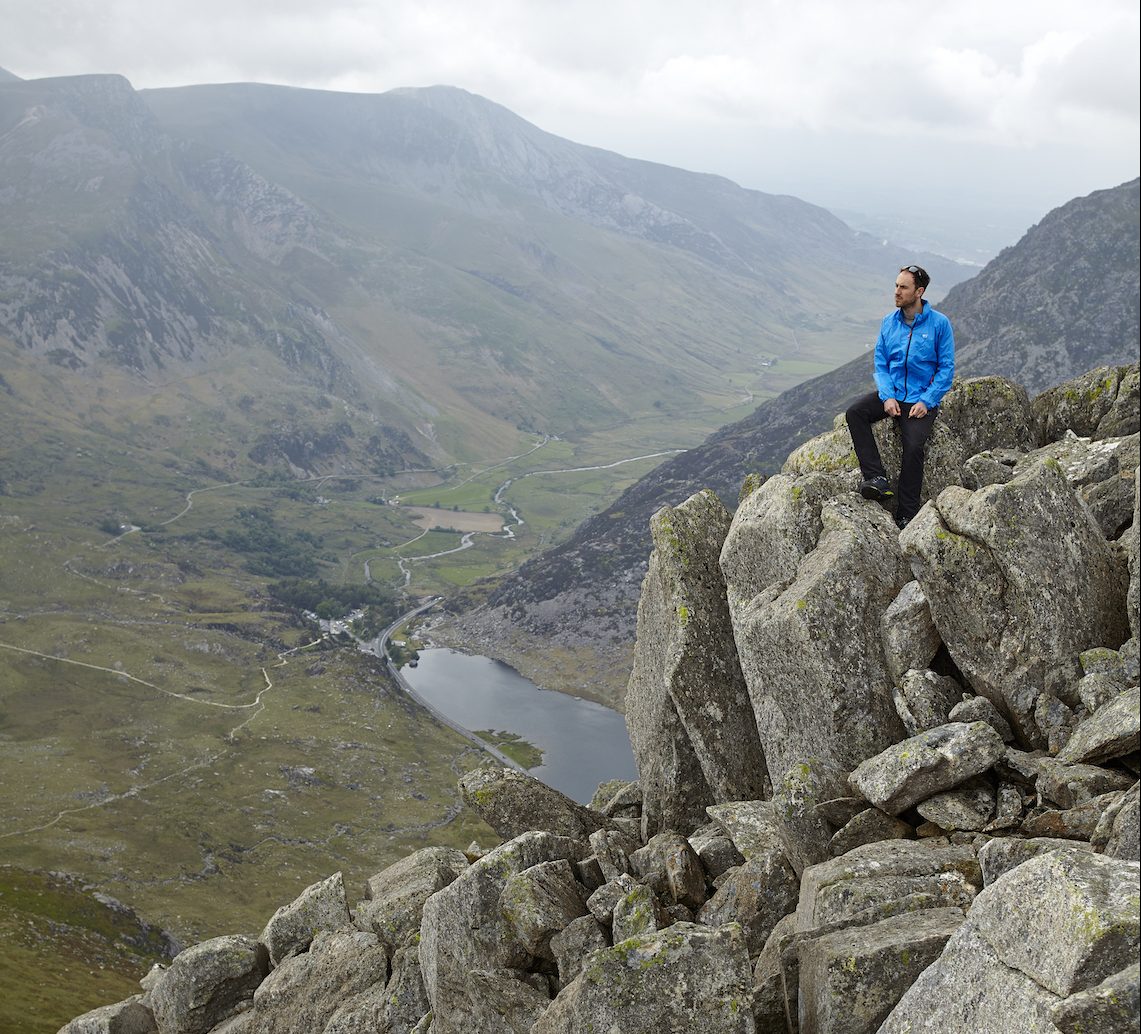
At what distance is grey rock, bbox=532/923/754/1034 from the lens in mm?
20359

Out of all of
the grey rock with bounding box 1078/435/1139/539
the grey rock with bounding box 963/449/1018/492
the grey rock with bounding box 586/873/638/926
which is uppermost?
the grey rock with bounding box 963/449/1018/492

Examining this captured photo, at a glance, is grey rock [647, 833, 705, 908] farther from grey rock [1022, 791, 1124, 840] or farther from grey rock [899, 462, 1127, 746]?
grey rock [1022, 791, 1124, 840]

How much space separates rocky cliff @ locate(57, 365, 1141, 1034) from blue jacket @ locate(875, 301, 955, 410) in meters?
3.06

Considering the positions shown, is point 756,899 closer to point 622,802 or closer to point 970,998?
point 970,998

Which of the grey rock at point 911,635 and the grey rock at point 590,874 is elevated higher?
the grey rock at point 911,635

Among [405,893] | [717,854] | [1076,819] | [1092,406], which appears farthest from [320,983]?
[1092,406]

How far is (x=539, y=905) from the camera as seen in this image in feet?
87.6

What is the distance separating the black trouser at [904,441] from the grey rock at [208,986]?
3023 cm

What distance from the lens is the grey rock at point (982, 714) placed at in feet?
76.6

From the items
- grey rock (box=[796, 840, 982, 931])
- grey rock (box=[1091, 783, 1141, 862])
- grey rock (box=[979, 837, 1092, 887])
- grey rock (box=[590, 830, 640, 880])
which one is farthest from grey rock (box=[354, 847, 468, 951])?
grey rock (box=[1091, 783, 1141, 862])

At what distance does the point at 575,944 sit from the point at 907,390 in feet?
58.4

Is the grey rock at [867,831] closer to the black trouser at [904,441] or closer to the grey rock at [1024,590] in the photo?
the grey rock at [1024,590]

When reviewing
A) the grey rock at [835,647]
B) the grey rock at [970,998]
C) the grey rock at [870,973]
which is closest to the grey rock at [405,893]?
the grey rock at [835,647]

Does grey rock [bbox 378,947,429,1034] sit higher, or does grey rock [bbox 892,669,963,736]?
grey rock [bbox 892,669,963,736]
